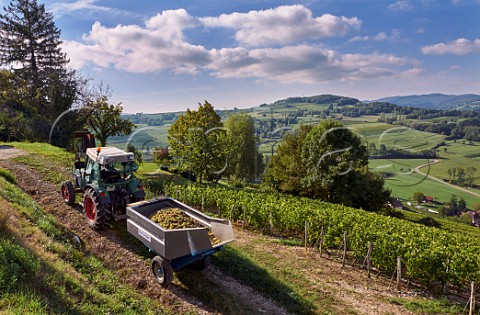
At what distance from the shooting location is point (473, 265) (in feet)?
34.0

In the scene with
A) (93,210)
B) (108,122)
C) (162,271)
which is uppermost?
(108,122)

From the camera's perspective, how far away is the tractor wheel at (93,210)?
10094 mm

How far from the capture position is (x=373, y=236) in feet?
41.0

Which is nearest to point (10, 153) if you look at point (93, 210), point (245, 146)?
point (93, 210)

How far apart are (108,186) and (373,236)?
11.5 meters

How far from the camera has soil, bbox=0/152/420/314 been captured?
7.86m

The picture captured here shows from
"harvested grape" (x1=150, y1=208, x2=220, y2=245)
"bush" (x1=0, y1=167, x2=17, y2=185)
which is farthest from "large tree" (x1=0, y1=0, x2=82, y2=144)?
"harvested grape" (x1=150, y1=208, x2=220, y2=245)

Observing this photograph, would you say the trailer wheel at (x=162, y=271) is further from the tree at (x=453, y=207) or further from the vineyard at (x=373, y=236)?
the tree at (x=453, y=207)

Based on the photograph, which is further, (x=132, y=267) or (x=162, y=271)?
(x=132, y=267)

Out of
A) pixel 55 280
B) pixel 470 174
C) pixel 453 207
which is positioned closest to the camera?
pixel 55 280

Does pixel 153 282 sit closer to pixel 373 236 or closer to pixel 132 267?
pixel 132 267

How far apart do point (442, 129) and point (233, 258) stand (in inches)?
6932

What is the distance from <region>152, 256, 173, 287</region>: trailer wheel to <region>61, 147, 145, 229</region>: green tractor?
3074 mm

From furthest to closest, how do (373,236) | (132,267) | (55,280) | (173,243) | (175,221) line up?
(373,236) → (175,221) → (132,267) → (173,243) → (55,280)
